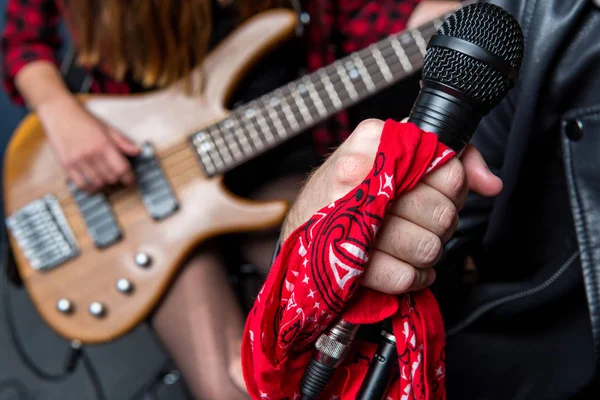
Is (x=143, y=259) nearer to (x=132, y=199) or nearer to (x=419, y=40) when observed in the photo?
(x=132, y=199)

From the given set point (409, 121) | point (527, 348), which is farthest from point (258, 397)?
point (527, 348)

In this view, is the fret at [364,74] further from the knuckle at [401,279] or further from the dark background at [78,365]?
the dark background at [78,365]

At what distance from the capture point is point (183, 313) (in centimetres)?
88

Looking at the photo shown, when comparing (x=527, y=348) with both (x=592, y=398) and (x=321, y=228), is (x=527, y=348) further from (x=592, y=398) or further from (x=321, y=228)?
(x=321, y=228)

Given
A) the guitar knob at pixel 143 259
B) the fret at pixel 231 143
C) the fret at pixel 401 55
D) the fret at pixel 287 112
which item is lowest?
the guitar knob at pixel 143 259

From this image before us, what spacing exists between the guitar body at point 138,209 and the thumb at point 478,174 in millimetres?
559

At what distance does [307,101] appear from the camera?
0.87 m

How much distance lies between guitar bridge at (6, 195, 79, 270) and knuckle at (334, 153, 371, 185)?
2.21 ft

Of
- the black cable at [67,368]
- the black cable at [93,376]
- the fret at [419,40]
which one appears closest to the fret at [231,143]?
the fret at [419,40]

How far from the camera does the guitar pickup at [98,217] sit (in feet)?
2.88

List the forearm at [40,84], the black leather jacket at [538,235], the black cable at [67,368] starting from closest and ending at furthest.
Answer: the black leather jacket at [538,235], the forearm at [40,84], the black cable at [67,368]

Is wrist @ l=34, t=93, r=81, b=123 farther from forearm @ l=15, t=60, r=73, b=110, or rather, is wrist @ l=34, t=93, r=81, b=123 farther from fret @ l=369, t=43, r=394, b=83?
fret @ l=369, t=43, r=394, b=83

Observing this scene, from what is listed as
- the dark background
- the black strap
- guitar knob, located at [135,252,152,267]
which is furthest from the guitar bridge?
the dark background

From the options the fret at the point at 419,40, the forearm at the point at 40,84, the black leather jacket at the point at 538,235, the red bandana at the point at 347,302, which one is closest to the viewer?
the red bandana at the point at 347,302
